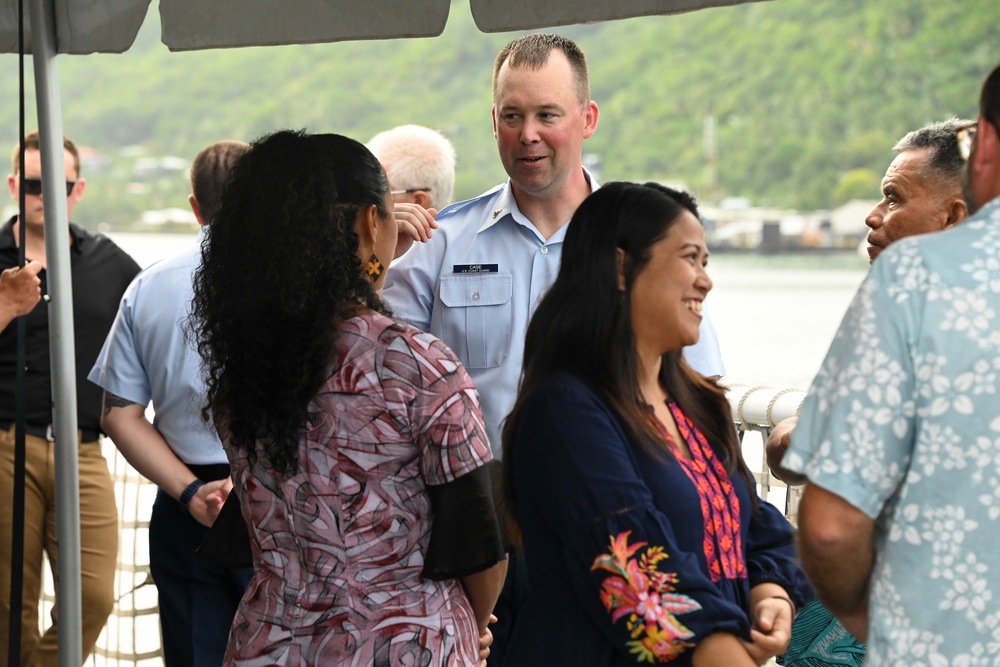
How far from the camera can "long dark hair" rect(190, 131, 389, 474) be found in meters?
1.84

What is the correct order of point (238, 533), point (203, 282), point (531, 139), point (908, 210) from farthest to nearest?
1. point (531, 139)
2. point (908, 210)
3. point (238, 533)
4. point (203, 282)

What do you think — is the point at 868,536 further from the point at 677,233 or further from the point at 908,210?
the point at 908,210

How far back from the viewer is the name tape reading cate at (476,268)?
2.91 m

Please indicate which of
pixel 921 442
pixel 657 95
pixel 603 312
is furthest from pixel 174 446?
pixel 657 95

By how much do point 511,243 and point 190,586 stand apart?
1.19 m

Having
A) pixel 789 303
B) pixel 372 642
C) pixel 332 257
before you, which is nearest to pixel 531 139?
pixel 332 257

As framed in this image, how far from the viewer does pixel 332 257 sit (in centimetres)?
187

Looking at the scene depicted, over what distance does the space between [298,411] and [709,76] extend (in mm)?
34153

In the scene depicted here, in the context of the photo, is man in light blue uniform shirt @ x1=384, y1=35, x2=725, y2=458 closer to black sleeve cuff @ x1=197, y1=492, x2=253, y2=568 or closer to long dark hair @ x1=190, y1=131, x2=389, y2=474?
black sleeve cuff @ x1=197, y1=492, x2=253, y2=568

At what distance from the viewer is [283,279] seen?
6.07ft

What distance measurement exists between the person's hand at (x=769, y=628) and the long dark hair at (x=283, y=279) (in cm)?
71

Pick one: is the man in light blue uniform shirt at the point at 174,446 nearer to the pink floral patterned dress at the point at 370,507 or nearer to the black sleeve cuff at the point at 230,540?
the black sleeve cuff at the point at 230,540

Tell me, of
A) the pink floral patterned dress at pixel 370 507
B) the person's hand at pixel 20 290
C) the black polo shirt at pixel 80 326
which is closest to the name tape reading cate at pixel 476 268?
the pink floral patterned dress at pixel 370 507

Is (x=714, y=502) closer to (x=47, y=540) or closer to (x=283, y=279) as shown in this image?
(x=283, y=279)
